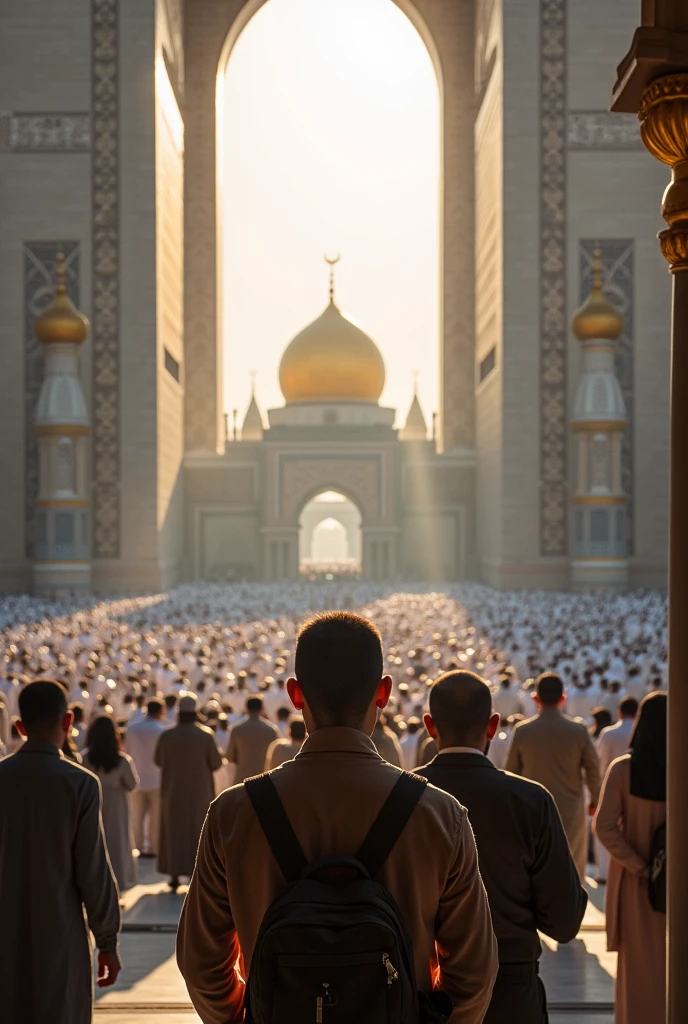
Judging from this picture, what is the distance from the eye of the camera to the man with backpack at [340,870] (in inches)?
69.2

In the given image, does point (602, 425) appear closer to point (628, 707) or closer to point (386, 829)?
point (628, 707)

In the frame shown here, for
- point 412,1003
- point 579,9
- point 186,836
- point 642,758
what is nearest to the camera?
point 412,1003

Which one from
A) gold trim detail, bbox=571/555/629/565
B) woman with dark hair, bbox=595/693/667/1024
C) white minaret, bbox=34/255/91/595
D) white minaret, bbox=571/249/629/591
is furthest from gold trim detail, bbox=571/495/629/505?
woman with dark hair, bbox=595/693/667/1024

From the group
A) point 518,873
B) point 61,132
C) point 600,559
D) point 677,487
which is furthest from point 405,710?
point 61,132

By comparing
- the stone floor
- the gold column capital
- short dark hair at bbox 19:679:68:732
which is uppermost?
the gold column capital

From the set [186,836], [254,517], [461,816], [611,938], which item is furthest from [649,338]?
[461,816]

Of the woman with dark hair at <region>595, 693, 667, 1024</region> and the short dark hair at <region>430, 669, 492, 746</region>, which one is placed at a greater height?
the short dark hair at <region>430, 669, 492, 746</region>

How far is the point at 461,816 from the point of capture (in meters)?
1.95

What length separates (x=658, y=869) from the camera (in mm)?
3377

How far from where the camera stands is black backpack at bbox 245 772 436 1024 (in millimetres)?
1713

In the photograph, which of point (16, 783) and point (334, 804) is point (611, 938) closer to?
point (16, 783)

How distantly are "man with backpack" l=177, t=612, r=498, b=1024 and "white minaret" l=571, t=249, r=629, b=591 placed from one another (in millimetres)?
22766

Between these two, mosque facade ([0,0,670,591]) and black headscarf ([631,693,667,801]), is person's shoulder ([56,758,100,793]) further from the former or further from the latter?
mosque facade ([0,0,670,591])

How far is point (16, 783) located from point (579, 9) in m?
25.0
